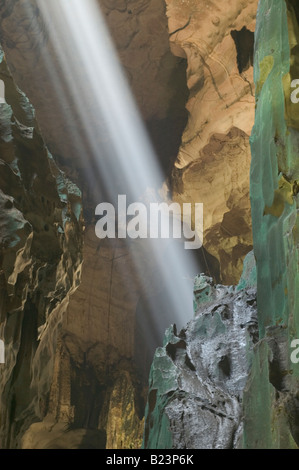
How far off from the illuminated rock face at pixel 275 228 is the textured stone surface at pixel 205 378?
1.26 m

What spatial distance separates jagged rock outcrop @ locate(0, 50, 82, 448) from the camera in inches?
295

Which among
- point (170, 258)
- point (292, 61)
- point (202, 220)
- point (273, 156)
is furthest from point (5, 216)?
point (170, 258)

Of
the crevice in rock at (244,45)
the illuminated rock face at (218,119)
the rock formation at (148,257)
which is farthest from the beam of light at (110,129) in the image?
the crevice in rock at (244,45)

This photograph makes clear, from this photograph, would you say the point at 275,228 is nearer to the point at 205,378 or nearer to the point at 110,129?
the point at 205,378

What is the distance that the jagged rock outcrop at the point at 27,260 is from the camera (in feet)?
24.6

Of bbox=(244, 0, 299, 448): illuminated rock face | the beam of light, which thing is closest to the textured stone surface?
bbox=(244, 0, 299, 448): illuminated rock face

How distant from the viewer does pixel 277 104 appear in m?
6.57

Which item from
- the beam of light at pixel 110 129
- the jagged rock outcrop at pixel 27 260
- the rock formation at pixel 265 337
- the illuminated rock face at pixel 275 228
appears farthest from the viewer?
the beam of light at pixel 110 129

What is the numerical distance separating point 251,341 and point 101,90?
35.4 ft

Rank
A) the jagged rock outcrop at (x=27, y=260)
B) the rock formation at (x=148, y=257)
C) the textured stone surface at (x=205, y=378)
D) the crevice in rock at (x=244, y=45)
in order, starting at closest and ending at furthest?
the rock formation at (x=148, y=257) → the textured stone surface at (x=205, y=378) → the jagged rock outcrop at (x=27, y=260) → the crevice in rock at (x=244, y=45)

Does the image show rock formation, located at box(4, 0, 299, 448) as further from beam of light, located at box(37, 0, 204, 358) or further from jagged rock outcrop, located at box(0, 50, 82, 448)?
beam of light, located at box(37, 0, 204, 358)

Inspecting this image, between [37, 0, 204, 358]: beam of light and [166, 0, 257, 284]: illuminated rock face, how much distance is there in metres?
1.36

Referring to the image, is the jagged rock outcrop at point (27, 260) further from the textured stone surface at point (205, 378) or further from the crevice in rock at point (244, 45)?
the crevice in rock at point (244, 45)

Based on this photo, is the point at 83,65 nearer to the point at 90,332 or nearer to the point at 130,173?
the point at 130,173
